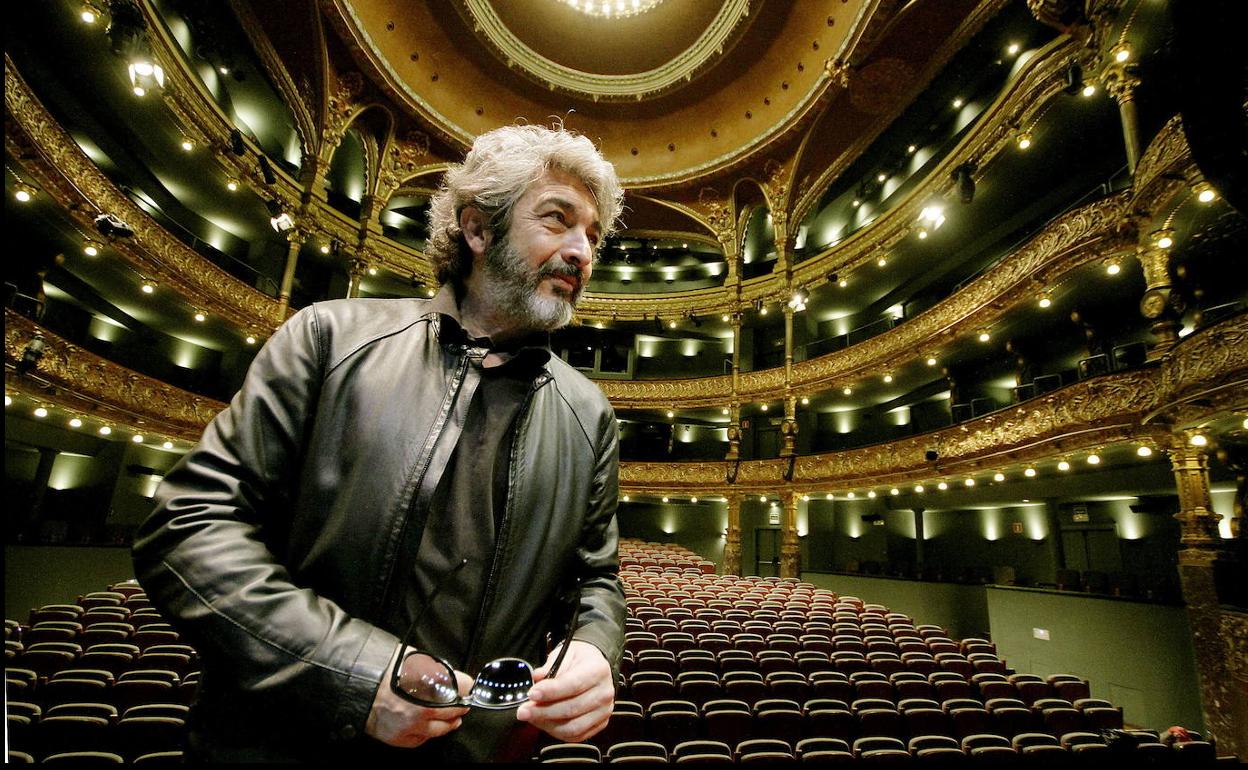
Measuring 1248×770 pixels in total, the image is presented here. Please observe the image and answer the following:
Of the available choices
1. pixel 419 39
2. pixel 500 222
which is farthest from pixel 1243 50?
pixel 419 39

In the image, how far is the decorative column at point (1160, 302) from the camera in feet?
26.7

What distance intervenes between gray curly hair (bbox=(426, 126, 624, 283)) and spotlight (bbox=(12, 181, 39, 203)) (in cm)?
1208

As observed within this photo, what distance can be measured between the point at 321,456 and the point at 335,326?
0.32 m

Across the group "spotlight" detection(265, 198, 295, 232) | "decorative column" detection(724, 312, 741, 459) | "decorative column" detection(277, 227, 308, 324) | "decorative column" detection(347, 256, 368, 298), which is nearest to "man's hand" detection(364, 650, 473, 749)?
"spotlight" detection(265, 198, 295, 232)

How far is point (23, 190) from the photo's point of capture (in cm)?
922

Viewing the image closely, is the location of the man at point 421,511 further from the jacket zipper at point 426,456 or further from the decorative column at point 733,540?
the decorative column at point 733,540

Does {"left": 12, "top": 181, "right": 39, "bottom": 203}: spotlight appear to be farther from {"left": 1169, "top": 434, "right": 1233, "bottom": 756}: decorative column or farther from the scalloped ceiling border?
{"left": 1169, "top": 434, "right": 1233, "bottom": 756}: decorative column

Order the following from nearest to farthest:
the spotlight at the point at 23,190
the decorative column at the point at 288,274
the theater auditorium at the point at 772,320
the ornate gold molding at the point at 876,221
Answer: the theater auditorium at the point at 772,320 → the spotlight at the point at 23,190 → the ornate gold molding at the point at 876,221 → the decorative column at the point at 288,274

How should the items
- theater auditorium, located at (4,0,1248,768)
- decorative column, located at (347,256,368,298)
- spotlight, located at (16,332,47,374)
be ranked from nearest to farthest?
theater auditorium, located at (4,0,1248,768), spotlight, located at (16,332,47,374), decorative column, located at (347,256,368,298)

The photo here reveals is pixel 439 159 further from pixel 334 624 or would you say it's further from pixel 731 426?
pixel 334 624

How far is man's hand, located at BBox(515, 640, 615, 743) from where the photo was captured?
113 centimetres

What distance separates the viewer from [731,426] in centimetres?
1823

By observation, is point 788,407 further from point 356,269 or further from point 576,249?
point 576,249

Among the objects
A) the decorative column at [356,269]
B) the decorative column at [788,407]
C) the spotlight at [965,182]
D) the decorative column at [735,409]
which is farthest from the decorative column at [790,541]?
the decorative column at [356,269]
